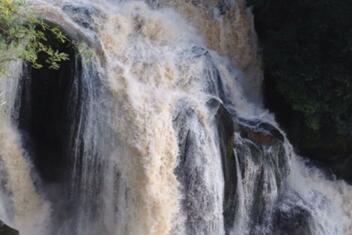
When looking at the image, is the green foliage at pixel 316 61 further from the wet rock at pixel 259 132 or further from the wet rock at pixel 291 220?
the wet rock at pixel 291 220

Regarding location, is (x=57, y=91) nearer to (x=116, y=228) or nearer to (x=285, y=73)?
(x=116, y=228)

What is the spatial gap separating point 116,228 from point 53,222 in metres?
1.03

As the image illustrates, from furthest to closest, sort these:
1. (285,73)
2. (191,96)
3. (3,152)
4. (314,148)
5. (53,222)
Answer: (314,148)
(285,73)
(191,96)
(53,222)
(3,152)

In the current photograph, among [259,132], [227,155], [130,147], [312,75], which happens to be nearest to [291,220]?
[259,132]

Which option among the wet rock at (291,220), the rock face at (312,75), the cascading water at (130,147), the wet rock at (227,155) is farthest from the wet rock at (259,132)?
the wet rock at (291,220)

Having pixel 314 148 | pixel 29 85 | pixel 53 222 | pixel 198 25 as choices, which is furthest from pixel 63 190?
pixel 314 148

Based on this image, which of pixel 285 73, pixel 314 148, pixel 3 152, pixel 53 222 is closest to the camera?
pixel 3 152

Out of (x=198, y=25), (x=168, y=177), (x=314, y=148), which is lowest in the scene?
(x=168, y=177)

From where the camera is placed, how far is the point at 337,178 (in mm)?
10383

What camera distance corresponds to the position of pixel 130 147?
24.4ft

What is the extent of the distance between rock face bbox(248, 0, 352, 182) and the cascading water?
957 millimetres

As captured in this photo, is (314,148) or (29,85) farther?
(314,148)

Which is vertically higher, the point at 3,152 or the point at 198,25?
the point at 198,25

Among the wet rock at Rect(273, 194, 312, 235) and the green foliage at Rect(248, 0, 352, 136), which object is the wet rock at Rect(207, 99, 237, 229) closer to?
the wet rock at Rect(273, 194, 312, 235)
